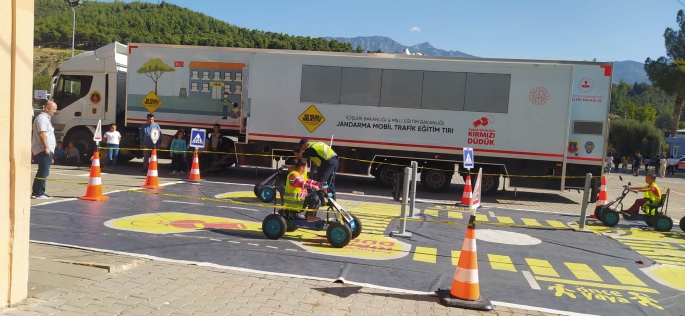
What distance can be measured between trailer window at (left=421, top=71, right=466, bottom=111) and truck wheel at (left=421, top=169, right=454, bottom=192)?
191cm

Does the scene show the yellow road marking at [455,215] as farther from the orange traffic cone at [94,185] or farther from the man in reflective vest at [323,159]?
the orange traffic cone at [94,185]

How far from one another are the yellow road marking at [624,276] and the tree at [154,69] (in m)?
13.6

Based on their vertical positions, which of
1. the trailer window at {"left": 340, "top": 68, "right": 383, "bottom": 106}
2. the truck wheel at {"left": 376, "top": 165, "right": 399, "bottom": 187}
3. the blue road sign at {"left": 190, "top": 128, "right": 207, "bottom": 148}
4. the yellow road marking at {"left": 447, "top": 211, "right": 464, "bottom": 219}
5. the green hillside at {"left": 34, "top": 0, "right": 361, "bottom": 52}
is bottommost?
the yellow road marking at {"left": 447, "top": 211, "right": 464, "bottom": 219}

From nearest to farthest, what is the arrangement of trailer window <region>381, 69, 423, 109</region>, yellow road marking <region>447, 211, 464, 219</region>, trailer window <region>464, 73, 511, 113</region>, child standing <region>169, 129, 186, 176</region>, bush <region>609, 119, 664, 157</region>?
yellow road marking <region>447, 211, 464, 219</region> < trailer window <region>464, 73, 511, 113</region> < trailer window <region>381, 69, 423, 109</region> < child standing <region>169, 129, 186, 176</region> < bush <region>609, 119, 664, 157</region>

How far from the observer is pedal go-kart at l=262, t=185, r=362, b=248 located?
25.9ft

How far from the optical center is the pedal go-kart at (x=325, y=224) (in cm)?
789

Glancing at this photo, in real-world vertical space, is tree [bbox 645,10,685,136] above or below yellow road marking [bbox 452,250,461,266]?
above

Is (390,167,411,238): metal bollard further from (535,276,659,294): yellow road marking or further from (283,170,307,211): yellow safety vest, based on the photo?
(535,276,659,294): yellow road marking

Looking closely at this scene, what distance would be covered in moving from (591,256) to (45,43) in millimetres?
109163

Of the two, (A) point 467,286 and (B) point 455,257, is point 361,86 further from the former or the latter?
(A) point 467,286

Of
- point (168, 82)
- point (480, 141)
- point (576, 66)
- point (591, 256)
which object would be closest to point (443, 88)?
point (480, 141)

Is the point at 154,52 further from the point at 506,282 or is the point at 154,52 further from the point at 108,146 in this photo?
the point at 506,282

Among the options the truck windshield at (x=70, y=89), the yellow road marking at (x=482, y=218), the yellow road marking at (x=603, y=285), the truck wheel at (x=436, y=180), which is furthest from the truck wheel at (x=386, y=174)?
the truck windshield at (x=70, y=89)

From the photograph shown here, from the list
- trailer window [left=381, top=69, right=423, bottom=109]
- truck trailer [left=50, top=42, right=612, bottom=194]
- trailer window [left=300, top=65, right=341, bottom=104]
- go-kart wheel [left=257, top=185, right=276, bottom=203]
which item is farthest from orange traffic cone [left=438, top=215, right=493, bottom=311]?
trailer window [left=300, top=65, right=341, bottom=104]
